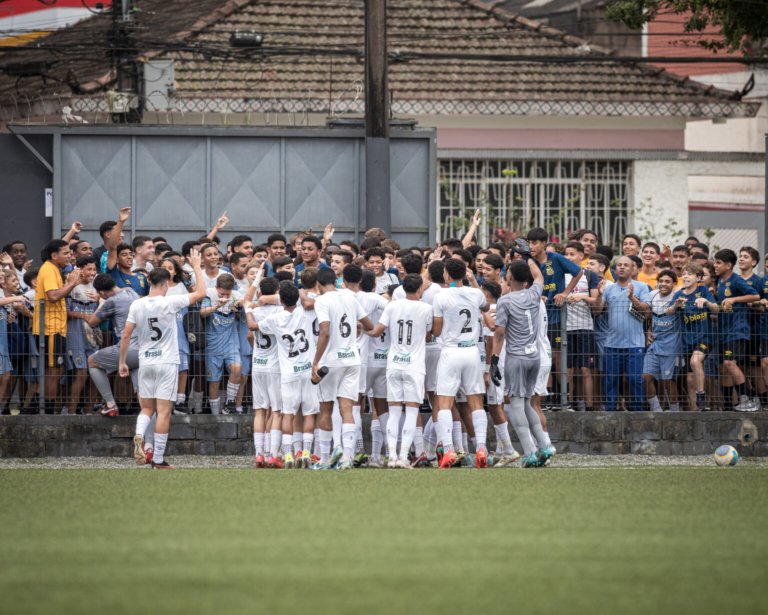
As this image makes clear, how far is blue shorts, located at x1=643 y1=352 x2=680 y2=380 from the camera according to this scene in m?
12.7

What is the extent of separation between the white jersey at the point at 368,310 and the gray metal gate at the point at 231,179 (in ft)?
18.5

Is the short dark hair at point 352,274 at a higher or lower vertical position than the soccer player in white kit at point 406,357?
higher

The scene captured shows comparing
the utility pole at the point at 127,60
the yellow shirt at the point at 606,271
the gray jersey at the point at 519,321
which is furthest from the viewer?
the utility pole at the point at 127,60

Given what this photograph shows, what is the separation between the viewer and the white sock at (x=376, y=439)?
11477 mm

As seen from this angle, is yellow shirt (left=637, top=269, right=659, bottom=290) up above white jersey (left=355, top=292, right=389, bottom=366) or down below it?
above

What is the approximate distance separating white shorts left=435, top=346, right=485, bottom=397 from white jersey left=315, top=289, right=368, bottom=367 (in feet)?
2.96

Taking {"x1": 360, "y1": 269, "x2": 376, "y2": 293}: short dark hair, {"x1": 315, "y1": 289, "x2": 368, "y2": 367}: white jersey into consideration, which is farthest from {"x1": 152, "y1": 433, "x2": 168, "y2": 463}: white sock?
{"x1": 360, "y1": 269, "x2": 376, "y2": 293}: short dark hair

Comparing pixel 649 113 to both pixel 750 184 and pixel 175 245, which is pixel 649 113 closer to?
pixel 750 184

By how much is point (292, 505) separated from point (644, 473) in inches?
159

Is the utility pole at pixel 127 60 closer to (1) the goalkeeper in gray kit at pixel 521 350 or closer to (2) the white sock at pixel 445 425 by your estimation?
(1) the goalkeeper in gray kit at pixel 521 350

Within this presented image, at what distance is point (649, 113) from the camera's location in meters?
22.8

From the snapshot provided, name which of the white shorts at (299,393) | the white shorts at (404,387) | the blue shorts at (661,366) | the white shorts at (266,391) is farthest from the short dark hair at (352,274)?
the blue shorts at (661,366)

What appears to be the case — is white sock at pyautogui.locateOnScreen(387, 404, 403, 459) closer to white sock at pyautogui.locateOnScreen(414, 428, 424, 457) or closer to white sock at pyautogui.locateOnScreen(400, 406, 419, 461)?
white sock at pyautogui.locateOnScreen(400, 406, 419, 461)

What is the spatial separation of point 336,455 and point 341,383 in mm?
748
